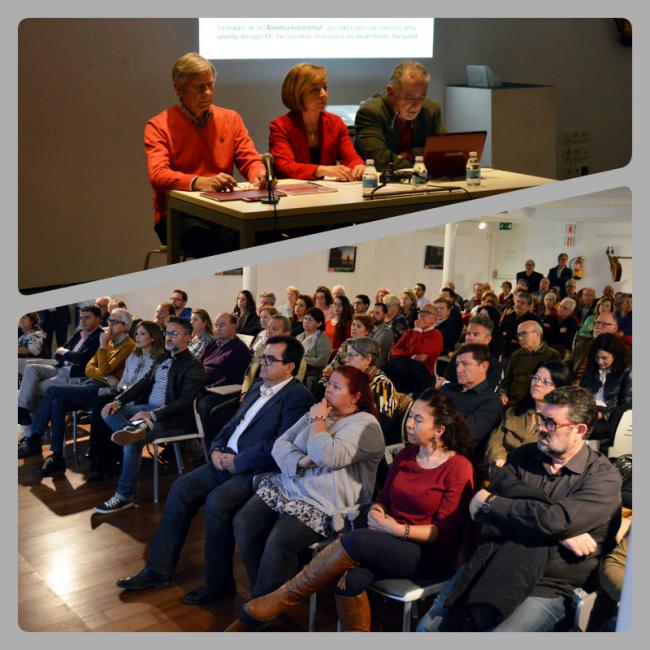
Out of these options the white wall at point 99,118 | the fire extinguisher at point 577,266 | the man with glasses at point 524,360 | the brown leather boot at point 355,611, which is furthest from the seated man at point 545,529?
the white wall at point 99,118

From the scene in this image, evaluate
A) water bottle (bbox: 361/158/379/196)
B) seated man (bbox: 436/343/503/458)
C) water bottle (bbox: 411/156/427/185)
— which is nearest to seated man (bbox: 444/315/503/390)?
seated man (bbox: 436/343/503/458)

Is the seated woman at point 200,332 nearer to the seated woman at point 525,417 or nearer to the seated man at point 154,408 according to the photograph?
the seated man at point 154,408

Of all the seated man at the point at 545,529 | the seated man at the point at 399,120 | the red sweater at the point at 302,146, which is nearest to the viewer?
the seated man at the point at 545,529

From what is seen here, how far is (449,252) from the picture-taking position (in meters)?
2.77

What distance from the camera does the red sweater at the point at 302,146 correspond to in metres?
4.83

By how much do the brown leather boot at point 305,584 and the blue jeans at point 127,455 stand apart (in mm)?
584

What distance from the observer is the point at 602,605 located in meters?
2.58

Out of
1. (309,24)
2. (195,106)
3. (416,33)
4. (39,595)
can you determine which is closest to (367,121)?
(195,106)

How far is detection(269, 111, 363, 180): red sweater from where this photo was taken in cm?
483

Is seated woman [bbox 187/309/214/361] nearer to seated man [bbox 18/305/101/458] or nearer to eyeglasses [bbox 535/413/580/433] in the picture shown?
seated man [bbox 18/305/101/458]

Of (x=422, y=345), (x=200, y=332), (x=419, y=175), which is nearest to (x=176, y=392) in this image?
(x=200, y=332)

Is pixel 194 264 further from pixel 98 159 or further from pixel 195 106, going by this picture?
pixel 98 159

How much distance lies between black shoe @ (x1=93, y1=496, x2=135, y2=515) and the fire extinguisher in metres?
1.47

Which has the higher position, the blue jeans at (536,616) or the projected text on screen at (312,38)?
the projected text on screen at (312,38)
